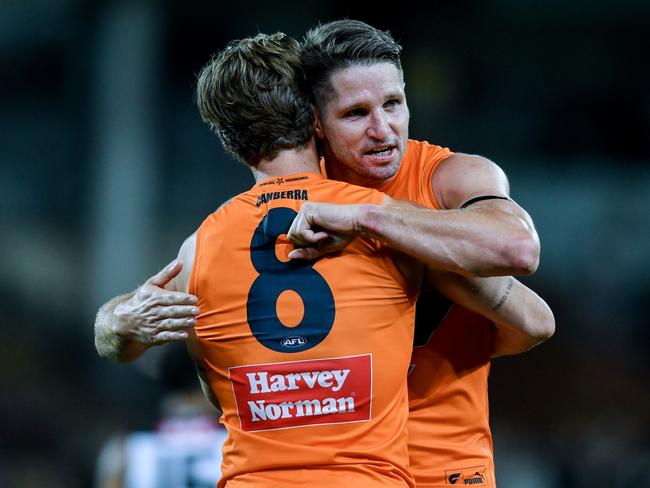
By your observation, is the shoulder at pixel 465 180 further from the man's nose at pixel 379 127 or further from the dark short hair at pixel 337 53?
the dark short hair at pixel 337 53

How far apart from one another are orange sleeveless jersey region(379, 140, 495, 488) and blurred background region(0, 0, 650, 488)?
218 inches

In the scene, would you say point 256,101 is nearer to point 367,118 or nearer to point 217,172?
point 367,118

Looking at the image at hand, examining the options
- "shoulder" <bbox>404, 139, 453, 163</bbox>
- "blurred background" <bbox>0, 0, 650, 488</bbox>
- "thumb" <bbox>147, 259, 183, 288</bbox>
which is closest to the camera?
"thumb" <bbox>147, 259, 183, 288</bbox>

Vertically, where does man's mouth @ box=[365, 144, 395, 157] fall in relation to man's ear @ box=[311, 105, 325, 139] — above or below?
below

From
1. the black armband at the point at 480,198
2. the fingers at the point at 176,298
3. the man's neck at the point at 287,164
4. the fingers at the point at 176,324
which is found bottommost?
the fingers at the point at 176,324

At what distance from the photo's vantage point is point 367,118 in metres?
3.06

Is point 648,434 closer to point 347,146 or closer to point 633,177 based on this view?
point 633,177

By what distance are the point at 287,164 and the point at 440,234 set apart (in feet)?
1.68

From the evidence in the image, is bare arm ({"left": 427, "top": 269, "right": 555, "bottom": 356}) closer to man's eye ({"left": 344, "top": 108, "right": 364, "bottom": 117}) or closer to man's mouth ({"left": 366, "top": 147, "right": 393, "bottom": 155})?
man's mouth ({"left": 366, "top": 147, "right": 393, "bottom": 155})

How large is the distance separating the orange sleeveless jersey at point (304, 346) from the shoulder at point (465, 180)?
30cm

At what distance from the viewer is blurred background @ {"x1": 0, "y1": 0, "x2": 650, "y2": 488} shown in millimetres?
9188

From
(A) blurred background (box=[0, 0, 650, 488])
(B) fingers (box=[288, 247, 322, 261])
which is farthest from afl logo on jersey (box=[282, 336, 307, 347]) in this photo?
(A) blurred background (box=[0, 0, 650, 488])

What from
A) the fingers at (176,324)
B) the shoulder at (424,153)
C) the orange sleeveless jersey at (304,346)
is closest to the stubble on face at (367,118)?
the shoulder at (424,153)

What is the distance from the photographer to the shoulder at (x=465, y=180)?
287 cm
